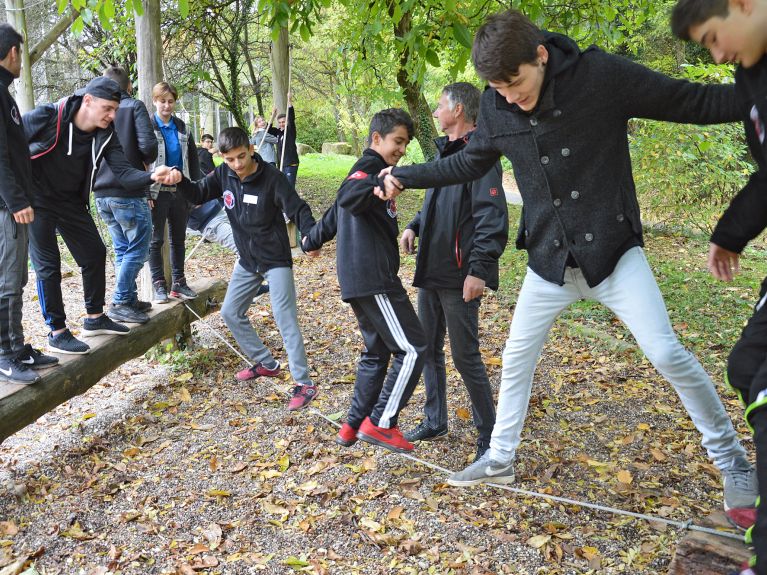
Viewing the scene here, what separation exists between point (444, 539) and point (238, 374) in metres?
2.69

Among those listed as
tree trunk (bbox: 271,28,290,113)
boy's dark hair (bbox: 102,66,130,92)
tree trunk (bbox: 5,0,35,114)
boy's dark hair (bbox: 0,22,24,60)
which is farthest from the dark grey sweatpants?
tree trunk (bbox: 271,28,290,113)

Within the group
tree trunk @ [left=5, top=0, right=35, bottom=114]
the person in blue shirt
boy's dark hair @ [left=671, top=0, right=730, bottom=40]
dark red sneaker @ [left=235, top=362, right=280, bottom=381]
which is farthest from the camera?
tree trunk @ [left=5, top=0, right=35, bottom=114]

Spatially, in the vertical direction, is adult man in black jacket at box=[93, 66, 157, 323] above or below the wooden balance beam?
above

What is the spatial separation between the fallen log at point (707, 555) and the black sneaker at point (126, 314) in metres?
4.20

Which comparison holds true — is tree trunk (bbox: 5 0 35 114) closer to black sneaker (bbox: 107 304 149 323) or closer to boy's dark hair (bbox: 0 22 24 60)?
black sneaker (bbox: 107 304 149 323)

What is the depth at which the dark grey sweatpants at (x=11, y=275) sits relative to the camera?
3928 mm

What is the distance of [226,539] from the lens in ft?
11.3

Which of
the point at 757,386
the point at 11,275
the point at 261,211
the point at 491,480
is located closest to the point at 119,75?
the point at 261,211

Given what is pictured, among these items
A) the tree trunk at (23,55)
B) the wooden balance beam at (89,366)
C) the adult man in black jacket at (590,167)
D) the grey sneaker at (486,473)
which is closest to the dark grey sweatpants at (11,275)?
the wooden balance beam at (89,366)

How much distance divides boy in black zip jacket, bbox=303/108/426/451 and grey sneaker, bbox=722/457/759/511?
1.59 m

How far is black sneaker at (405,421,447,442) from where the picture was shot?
4.28m

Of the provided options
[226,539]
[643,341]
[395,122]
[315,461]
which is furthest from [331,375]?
[643,341]

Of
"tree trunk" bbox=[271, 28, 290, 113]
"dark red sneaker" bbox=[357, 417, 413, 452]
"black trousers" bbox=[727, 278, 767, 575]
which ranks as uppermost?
"tree trunk" bbox=[271, 28, 290, 113]

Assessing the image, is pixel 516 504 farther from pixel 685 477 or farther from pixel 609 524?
pixel 685 477
